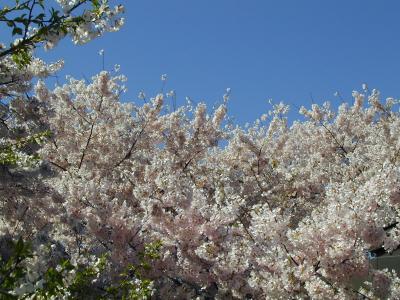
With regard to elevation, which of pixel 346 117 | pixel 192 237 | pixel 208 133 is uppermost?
pixel 346 117

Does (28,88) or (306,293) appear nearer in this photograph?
(306,293)

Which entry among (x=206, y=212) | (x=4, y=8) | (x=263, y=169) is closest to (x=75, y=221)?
(x=206, y=212)

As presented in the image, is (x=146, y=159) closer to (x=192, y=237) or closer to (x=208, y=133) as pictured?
(x=208, y=133)

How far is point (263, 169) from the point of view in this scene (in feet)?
48.2

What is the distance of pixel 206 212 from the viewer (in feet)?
25.7

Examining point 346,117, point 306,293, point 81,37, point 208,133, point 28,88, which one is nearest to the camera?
point 81,37

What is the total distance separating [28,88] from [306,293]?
7747 mm

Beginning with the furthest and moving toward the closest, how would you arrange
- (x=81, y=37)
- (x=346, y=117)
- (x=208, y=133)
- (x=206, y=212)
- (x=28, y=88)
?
1. (x=346, y=117)
2. (x=208, y=133)
3. (x=28, y=88)
4. (x=206, y=212)
5. (x=81, y=37)

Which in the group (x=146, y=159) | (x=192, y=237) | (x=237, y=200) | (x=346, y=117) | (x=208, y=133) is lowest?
(x=192, y=237)

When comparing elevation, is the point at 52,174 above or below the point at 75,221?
above

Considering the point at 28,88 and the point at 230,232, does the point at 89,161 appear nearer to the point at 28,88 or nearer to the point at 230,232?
the point at 28,88

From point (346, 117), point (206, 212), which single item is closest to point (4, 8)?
point (206, 212)

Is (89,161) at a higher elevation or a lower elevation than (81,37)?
higher

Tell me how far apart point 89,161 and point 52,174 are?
3.82 metres
